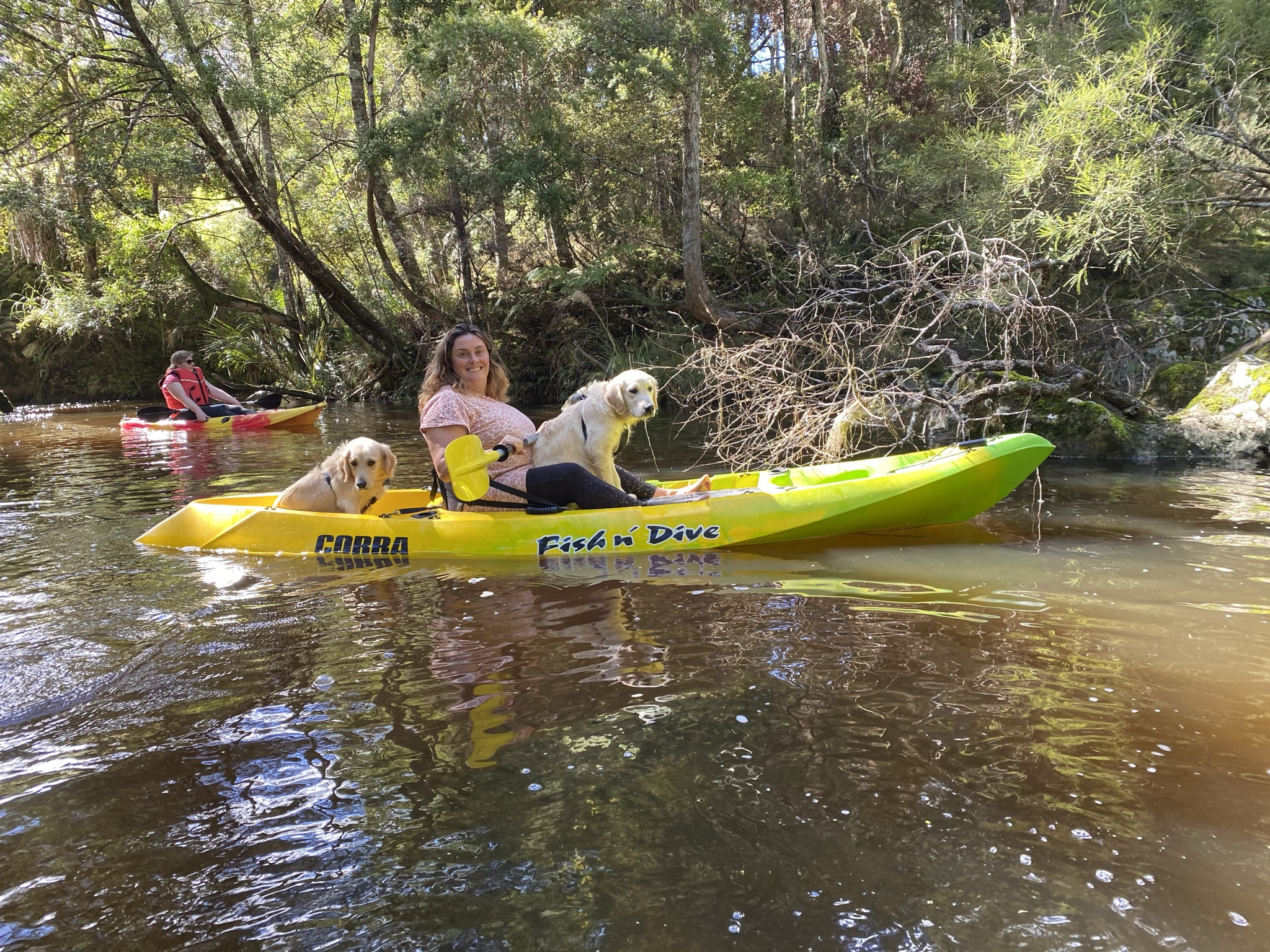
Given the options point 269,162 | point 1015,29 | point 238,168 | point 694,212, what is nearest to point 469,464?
point 694,212

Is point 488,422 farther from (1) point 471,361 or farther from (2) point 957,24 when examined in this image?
(2) point 957,24

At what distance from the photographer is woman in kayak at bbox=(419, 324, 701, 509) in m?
4.98

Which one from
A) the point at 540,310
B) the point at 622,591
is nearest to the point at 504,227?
the point at 540,310

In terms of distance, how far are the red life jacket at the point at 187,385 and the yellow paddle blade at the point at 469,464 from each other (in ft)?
32.6

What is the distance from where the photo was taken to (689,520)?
5.18m

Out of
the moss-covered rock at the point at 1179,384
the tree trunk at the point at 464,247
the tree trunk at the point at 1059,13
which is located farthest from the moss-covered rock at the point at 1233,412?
the tree trunk at the point at 464,247

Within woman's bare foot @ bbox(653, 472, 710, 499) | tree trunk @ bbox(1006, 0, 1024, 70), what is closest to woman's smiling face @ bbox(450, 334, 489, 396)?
woman's bare foot @ bbox(653, 472, 710, 499)

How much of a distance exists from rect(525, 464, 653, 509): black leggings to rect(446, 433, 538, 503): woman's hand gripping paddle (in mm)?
375

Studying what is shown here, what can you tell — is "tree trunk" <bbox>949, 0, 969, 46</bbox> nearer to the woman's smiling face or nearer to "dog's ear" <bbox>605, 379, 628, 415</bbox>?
"dog's ear" <bbox>605, 379, 628, 415</bbox>

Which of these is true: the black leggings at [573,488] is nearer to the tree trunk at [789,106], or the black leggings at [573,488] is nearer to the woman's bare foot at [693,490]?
the woman's bare foot at [693,490]

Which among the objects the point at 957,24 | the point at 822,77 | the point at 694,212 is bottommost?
the point at 694,212

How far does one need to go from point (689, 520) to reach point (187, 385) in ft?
35.8

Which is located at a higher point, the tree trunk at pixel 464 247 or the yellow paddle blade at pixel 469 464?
the tree trunk at pixel 464 247

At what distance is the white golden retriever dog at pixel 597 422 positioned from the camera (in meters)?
5.13
